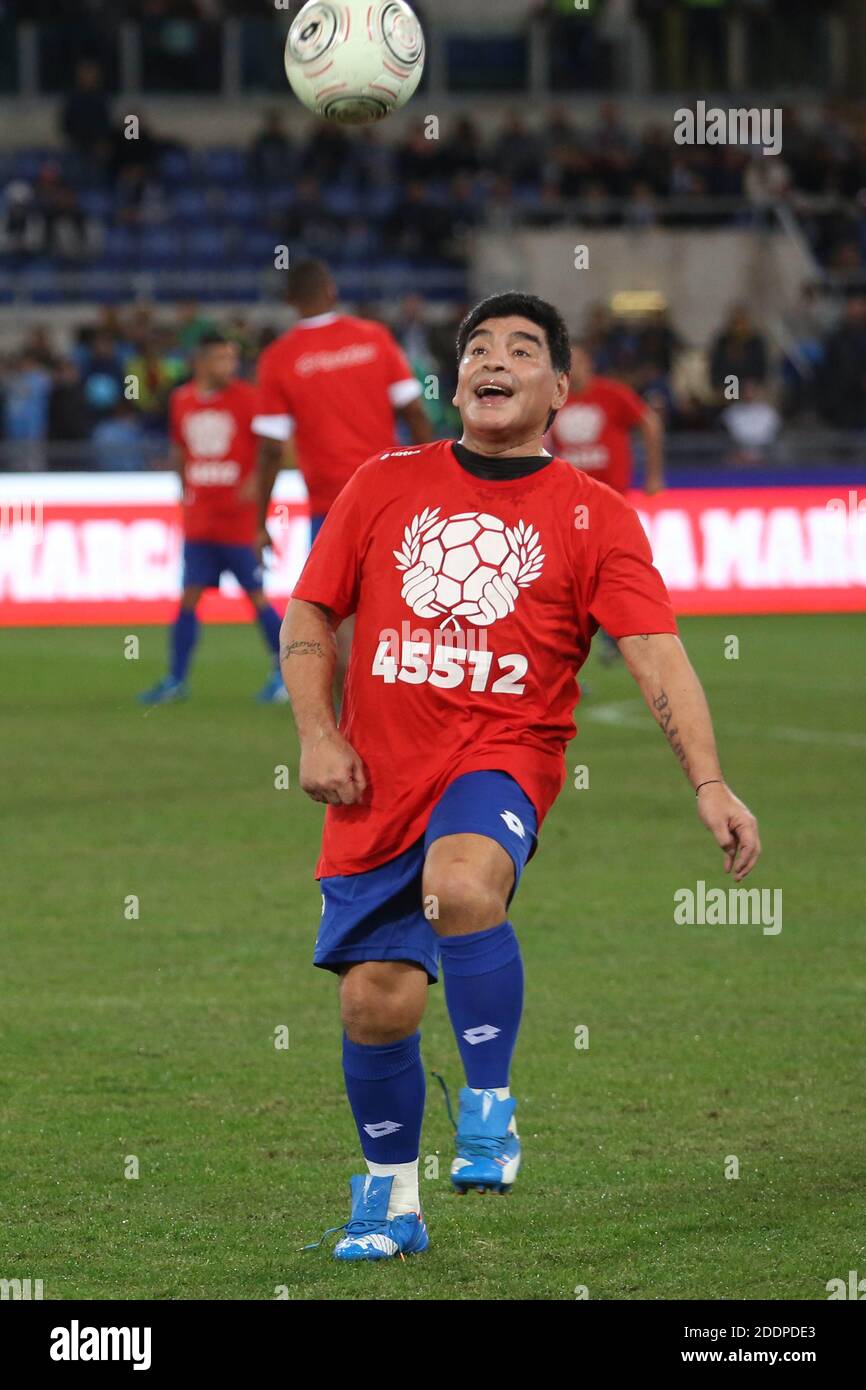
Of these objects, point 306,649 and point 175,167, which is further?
point 175,167

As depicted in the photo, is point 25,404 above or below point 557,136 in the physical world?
below

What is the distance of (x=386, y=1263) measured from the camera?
4.43 meters

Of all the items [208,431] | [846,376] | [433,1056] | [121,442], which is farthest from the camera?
[846,376]

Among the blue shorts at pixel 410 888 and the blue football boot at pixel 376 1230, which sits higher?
the blue shorts at pixel 410 888

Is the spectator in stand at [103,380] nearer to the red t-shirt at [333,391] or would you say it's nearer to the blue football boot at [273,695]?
the blue football boot at [273,695]

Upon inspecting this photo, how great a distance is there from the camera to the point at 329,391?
1251 centimetres

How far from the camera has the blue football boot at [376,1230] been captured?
14.6 feet

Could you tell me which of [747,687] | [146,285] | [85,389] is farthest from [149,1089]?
[146,285]

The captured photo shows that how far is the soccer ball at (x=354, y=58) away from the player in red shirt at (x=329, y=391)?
519cm

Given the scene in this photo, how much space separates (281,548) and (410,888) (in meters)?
14.8

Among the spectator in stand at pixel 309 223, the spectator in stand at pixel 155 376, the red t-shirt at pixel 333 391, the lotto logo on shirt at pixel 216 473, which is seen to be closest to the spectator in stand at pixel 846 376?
the spectator in stand at pixel 309 223

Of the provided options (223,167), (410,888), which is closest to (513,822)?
(410,888)

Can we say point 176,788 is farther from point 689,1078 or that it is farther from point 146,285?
point 146,285

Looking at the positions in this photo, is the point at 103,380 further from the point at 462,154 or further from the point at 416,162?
the point at 462,154
